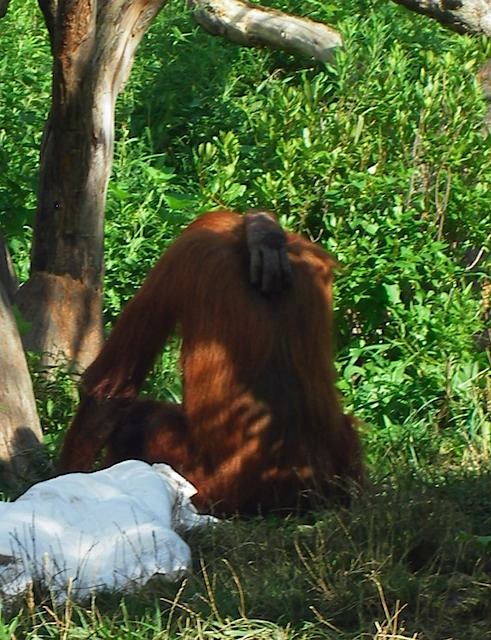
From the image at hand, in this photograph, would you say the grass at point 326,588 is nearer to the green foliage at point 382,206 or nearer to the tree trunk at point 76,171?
the green foliage at point 382,206

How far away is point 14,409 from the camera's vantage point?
15.1ft

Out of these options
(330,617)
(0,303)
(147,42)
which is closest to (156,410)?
(0,303)

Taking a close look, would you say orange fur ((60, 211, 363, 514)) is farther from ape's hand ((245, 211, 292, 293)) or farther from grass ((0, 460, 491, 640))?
grass ((0, 460, 491, 640))

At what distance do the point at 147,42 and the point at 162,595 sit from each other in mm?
6501

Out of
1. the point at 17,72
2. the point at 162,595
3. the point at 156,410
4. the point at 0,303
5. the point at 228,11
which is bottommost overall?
the point at 162,595

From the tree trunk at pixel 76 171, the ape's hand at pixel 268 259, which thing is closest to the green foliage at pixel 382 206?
the tree trunk at pixel 76 171

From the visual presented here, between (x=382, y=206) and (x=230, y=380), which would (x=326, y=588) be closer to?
(x=230, y=380)

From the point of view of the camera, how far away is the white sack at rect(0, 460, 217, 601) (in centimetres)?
332

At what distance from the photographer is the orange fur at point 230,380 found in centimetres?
425

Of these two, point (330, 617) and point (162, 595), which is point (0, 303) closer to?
point (162, 595)

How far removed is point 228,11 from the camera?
8812 millimetres

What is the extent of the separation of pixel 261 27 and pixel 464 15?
5.37 feet

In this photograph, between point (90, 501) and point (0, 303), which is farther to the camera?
point (0, 303)

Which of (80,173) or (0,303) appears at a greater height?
(80,173)
